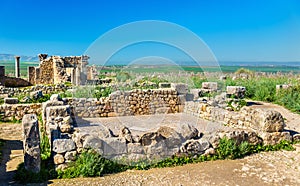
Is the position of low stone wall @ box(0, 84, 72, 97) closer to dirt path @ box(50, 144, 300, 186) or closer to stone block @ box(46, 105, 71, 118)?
stone block @ box(46, 105, 71, 118)

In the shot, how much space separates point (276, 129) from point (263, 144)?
0.61 m

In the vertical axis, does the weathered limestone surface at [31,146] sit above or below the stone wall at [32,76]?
below

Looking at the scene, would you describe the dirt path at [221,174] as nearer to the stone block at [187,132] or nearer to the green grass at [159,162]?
the green grass at [159,162]

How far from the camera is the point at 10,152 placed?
25.4 ft

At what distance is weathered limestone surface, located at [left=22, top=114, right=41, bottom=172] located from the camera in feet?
19.2

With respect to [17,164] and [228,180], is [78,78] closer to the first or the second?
[17,164]

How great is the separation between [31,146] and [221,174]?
4089 mm

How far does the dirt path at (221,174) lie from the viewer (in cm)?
577

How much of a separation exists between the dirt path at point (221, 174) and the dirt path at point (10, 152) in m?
1.04

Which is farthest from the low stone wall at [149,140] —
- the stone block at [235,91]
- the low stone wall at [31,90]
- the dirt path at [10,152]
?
the low stone wall at [31,90]

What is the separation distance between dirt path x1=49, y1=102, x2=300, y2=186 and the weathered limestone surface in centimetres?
52

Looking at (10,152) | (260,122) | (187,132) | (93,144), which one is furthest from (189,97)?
(10,152)

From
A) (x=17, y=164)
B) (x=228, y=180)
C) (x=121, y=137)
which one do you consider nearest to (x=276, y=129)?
(x=228, y=180)

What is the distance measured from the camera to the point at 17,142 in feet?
29.1
